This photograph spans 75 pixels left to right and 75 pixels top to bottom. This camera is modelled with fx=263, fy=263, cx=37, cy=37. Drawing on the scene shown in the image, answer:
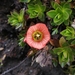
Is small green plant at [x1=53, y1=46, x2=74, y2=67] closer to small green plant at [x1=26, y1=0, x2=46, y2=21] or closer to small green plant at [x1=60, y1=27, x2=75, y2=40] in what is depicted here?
small green plant at [x1=60, y1=27, x2=75, y2=40]

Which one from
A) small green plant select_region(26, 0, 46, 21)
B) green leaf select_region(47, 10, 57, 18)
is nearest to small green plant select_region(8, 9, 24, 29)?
small green plant select_region(26, 0, 46, 21)

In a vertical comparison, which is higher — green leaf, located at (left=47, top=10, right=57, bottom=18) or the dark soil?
green leaf, located at (left=47, top=10, right=57, bottom=18)

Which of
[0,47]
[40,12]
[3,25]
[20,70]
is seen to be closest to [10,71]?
[20,70]

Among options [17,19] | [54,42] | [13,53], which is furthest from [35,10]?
[13,53]

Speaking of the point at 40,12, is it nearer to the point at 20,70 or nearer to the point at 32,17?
the point at 32,17

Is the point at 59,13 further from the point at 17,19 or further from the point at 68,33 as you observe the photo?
the point at 17,19

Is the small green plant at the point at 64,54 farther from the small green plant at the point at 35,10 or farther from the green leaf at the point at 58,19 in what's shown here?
the small green plant at the point at 35,10

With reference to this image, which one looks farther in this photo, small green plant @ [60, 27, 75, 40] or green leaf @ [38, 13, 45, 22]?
green leaf @ [38, 13, 45, 22]
